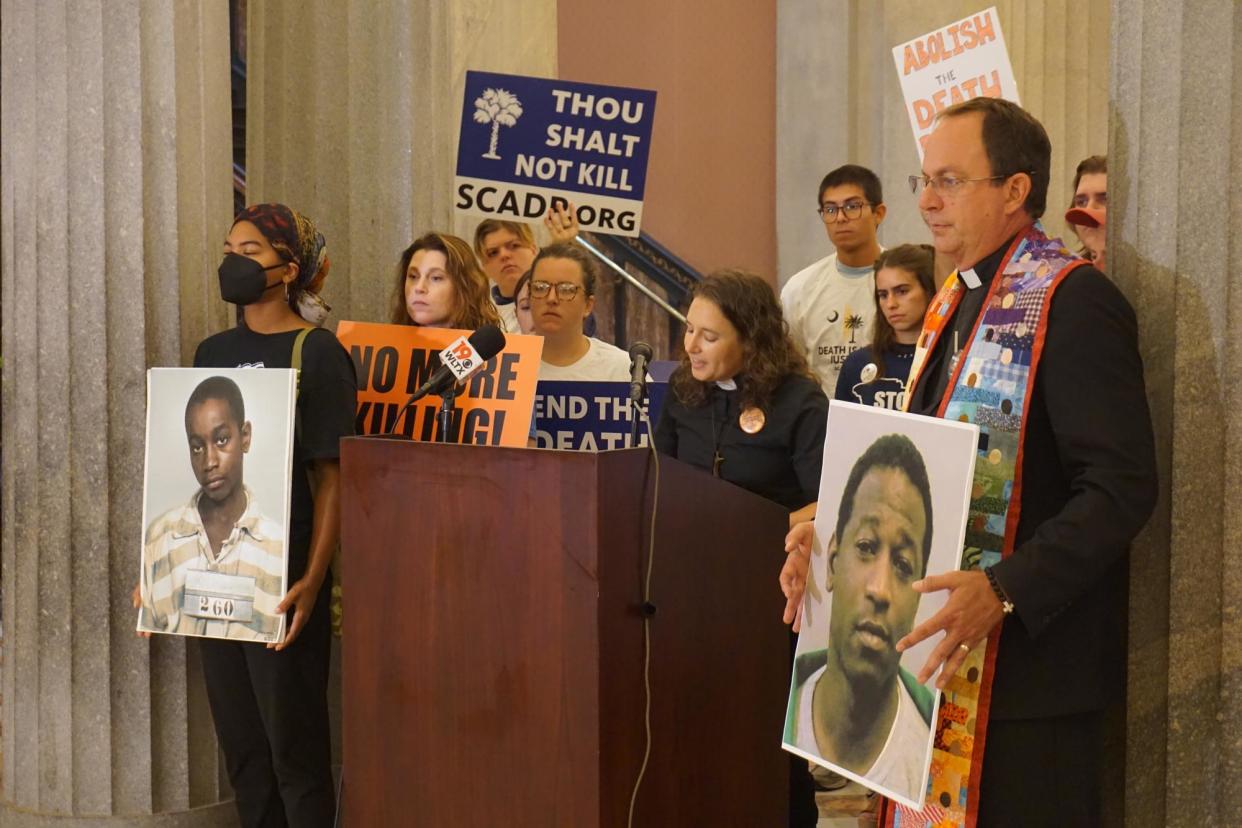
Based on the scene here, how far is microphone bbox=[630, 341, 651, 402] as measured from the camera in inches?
109

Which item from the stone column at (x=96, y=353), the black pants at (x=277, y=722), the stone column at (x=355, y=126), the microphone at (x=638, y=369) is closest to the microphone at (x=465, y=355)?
the microphone at (x=638, y=369)

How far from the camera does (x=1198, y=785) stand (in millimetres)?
2352

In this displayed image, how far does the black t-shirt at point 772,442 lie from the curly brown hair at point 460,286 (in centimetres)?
70

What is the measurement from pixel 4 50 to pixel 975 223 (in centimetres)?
297

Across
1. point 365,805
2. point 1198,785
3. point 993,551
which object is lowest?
point 365,805

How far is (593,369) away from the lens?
4738 millimetres

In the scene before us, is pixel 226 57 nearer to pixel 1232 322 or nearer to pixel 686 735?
pixel 686 735

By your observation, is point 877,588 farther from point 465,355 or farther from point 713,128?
point 713,128

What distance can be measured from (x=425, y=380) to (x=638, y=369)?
1237 mm

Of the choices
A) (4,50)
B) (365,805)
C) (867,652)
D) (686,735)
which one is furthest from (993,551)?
(4,50)

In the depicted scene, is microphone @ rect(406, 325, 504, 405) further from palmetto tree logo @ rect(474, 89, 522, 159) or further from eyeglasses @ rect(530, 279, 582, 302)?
palmetto tree logo @ rect(474, 89, 522, 159)

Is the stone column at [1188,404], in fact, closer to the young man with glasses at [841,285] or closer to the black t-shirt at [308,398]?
the black t-shirt at [308,398]

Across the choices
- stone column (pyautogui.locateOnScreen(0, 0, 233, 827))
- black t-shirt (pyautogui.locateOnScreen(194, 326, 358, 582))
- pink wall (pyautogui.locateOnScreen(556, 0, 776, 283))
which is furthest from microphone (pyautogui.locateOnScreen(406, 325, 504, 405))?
pink wall (pyautogui.locateOnScreen(556, 0, 776, 283))

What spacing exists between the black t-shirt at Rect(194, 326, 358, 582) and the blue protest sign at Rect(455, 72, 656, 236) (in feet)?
4.31
